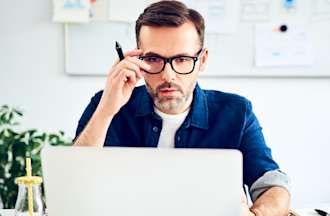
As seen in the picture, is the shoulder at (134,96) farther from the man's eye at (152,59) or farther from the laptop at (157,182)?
the laptop at (157,182)

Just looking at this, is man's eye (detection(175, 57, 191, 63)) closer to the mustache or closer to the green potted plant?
the mustache

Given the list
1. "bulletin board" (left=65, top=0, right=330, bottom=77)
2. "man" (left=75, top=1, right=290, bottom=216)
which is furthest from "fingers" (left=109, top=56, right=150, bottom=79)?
"bulletin board" (left=65, top=0, right=330, bottom=77)

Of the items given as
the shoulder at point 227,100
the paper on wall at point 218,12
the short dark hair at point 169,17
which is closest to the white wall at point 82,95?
the paper on wall at point 218,12

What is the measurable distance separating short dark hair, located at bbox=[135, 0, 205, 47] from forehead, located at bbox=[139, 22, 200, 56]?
15 mm

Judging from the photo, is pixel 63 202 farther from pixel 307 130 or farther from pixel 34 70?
pixel 307 130

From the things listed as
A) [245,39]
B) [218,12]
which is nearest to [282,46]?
[245,39]

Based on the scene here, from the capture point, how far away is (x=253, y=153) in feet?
4.66

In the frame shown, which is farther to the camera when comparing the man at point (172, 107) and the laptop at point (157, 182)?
the man at point (172, 107)

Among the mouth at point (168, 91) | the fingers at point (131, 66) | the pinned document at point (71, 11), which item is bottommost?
the mouth at point (168, 91)

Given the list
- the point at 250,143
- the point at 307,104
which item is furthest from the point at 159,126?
the point at 307,104

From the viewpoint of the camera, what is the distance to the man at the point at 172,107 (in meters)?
1.35

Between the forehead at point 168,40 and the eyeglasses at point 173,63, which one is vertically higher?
the forehead at point 168,40

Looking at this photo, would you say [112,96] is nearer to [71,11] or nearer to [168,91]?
[168,91]

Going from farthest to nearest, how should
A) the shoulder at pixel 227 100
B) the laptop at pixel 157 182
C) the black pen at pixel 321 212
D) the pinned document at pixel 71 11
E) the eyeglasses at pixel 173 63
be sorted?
the pinned document at pixel 71 11
the shoulder at pixel 227 100
the eyeglasses at pixel 173 63
the black pen at pixel 321 212
the laptop at pixel 157 182
